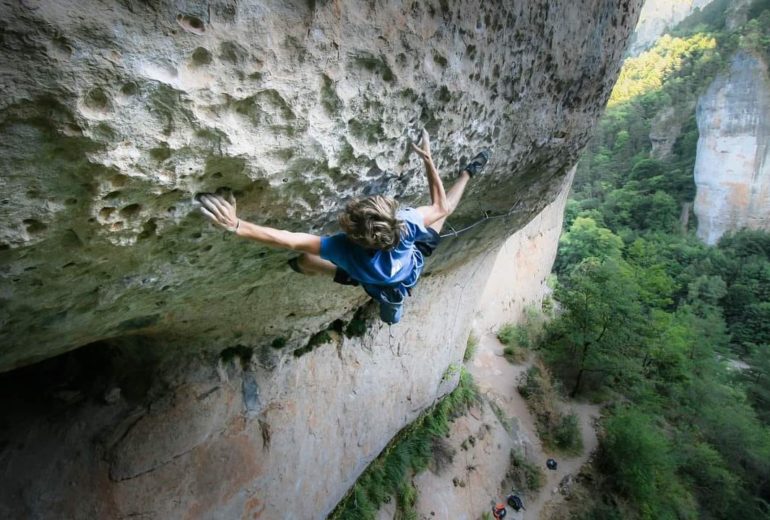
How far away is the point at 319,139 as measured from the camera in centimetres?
220

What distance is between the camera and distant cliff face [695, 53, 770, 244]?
76.7 ft

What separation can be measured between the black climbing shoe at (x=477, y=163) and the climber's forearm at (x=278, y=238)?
135 centimetres

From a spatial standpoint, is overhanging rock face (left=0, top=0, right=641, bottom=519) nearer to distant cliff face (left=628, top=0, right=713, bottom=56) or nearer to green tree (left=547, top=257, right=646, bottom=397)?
green tree (left=547, top=257, right=646, bottom=397)

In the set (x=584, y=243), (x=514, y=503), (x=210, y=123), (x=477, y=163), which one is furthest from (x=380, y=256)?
(x=584, y=243)

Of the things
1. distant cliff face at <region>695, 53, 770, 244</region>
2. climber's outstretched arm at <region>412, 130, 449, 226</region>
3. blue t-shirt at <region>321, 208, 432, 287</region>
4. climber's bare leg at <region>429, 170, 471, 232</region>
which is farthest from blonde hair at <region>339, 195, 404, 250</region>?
distant cliff face at <region>695, 53, 770, 244</region>

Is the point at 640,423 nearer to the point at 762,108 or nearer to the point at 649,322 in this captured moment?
the point at 649,322

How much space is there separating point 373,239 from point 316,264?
0.61 meters

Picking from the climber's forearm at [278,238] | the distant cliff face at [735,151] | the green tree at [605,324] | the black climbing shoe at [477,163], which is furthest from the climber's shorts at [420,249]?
the distant cliff face at [735,151]

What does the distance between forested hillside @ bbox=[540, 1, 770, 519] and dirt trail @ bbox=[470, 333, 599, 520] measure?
0.31 meters

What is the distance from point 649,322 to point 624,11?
8.74m

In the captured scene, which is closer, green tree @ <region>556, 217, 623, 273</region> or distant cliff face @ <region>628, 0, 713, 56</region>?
green tree @ <region>556, 217, 623, 273</region>

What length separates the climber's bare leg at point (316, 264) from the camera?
265 cm

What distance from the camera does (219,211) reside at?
2.00 metres

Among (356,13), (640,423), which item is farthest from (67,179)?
(640,423)
